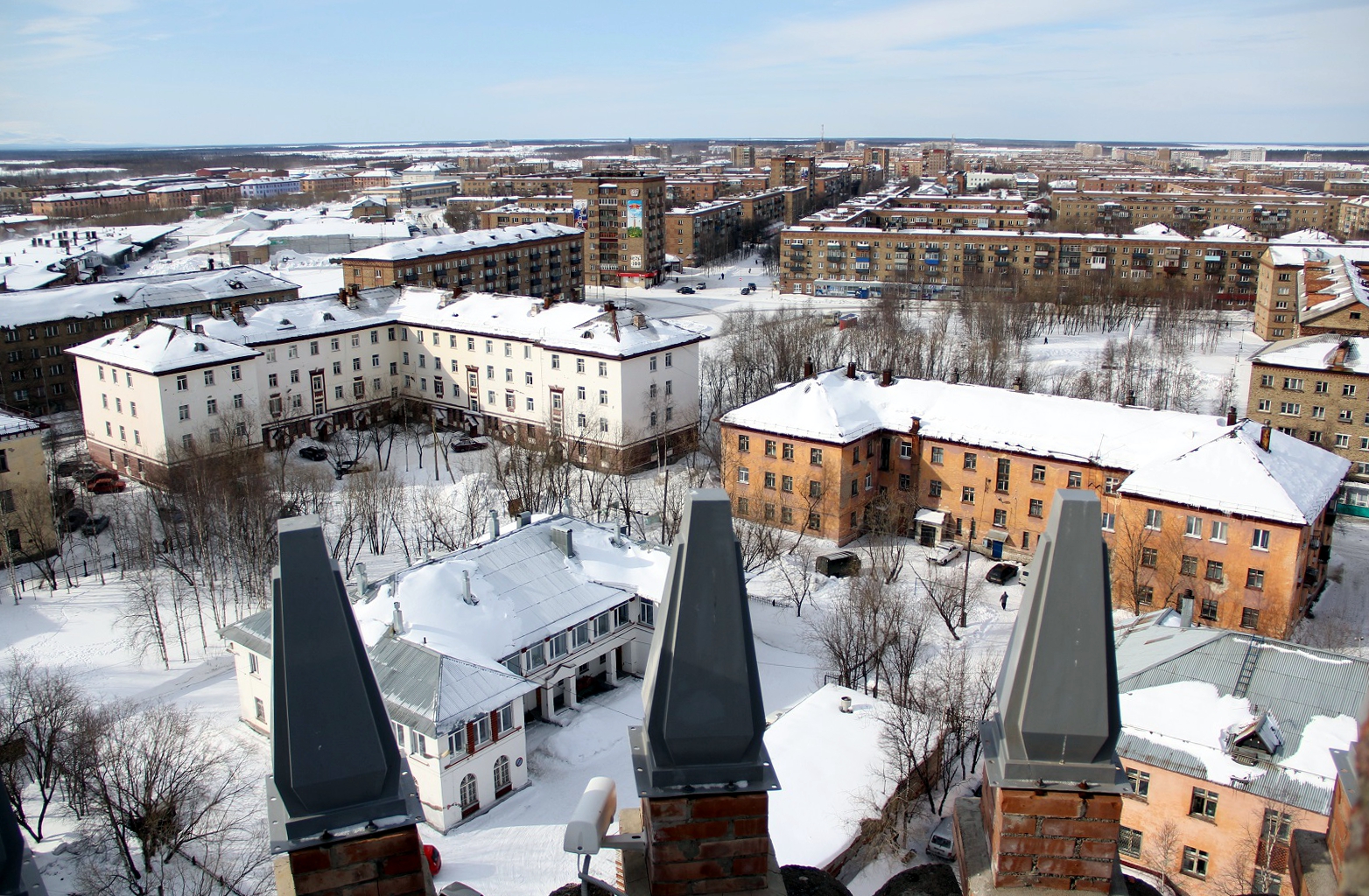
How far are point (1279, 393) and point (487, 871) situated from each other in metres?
52.0

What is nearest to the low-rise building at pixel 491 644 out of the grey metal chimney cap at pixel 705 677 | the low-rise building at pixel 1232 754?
the low-rise building at pixel 1232 754

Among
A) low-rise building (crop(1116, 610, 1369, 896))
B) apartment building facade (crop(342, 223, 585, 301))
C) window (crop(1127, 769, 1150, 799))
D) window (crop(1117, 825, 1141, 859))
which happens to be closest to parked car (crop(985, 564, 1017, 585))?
low-rise building (crop(1116, 610, 1369, 896))

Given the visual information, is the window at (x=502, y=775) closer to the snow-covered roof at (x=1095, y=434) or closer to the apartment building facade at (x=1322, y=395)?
the snow-covered roof at (x=1095, y=434)

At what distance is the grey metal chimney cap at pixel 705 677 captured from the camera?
593cm

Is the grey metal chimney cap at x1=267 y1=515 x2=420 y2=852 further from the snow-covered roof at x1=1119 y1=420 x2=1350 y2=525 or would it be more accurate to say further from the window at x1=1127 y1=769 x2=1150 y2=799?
the snow-covered roof at x1=1119 y1=420 x2=1350 y2=525

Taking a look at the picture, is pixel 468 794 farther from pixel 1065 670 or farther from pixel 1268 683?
pixel 1065 670

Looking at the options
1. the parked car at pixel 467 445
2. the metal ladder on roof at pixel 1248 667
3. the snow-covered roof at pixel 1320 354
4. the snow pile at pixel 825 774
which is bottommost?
the snow pile at pixel 825 774

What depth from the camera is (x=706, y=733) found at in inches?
241

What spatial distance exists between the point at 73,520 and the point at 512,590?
27.8 m

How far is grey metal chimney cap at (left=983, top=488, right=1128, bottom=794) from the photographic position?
586cm

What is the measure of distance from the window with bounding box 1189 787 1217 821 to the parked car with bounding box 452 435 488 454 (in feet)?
148

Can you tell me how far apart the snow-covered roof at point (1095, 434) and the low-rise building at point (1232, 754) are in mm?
13308

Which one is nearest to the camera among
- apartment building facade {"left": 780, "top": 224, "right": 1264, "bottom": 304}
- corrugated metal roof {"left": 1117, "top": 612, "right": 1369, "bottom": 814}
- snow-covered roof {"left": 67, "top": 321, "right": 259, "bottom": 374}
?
corrugated metal roof {"left": 1117, "top": 612, "right": 1369, "bottom": 814}

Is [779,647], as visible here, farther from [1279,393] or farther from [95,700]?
[1279,393]
